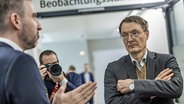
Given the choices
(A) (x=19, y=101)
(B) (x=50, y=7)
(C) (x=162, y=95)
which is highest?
(B) (x=50, y=7)

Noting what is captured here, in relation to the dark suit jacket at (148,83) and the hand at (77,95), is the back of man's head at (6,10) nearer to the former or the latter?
the hand at (77,95)

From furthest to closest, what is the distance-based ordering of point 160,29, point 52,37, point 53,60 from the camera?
1. point 52,37
2. point 160,29
3. point 53,60

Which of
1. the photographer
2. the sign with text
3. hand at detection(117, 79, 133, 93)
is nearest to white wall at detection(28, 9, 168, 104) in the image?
the sign with text

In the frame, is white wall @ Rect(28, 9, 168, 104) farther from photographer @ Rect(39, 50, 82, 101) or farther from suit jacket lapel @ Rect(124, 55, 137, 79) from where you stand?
suit jacket lapel @ Rect(124, 55, 137, 79)

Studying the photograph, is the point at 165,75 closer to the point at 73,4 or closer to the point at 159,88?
the point at 159,88

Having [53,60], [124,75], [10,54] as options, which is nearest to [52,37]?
[53,60]

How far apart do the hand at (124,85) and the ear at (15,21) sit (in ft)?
2.62

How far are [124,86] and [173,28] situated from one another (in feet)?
6.33

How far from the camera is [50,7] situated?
3297mm

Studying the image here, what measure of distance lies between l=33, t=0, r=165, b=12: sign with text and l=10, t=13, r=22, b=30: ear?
7.18 feet

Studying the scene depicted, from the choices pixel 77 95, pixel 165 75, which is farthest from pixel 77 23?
pixel 77 95

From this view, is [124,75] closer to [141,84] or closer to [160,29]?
[141,84]

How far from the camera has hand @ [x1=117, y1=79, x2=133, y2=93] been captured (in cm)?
170

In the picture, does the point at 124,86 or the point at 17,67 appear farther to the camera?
the point at 124,86
